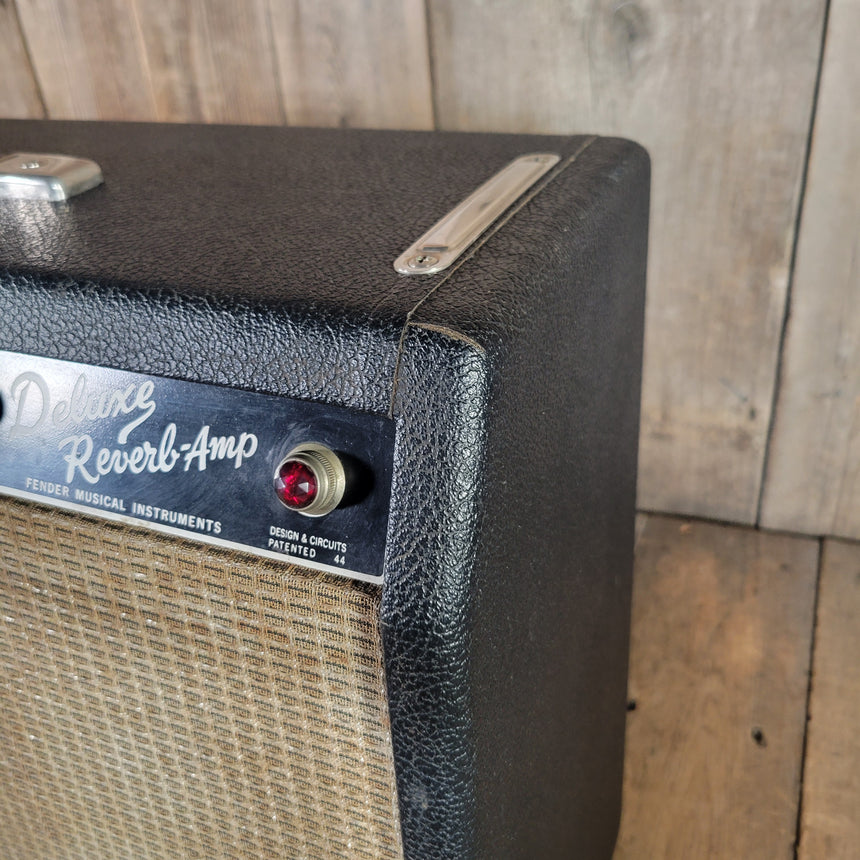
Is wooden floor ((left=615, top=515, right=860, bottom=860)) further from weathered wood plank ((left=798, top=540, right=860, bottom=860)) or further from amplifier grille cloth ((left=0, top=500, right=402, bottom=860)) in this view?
amplifier grille cloth ((left=0, top=500, right=402, bottom=860))

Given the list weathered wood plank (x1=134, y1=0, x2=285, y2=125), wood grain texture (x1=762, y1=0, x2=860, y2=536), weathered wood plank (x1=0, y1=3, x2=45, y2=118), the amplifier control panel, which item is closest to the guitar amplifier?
the amplifier control panel

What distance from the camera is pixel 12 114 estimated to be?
46.4 inches

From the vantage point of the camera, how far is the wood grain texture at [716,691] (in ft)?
2.66

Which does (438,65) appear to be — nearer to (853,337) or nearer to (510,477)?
(853,337)

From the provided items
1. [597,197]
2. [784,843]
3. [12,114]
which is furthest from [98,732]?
[12,114]

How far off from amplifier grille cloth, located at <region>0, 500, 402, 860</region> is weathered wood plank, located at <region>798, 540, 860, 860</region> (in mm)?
472

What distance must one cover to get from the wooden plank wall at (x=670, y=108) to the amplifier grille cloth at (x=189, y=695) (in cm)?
65

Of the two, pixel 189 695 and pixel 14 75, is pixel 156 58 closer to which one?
pixel 14 75

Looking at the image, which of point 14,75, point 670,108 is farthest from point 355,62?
point 14,75

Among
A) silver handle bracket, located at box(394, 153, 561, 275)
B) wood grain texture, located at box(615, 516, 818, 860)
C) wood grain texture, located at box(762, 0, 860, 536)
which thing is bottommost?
wood grain texture, located at box(615, 516, 818, 860)

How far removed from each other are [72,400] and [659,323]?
2.29 ft

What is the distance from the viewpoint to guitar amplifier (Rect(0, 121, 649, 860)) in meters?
0.41

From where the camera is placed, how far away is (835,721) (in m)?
0.88

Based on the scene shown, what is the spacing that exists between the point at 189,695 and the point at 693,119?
2.31 ft
